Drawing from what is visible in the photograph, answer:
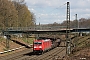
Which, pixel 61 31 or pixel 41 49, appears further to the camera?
pixel 61 31

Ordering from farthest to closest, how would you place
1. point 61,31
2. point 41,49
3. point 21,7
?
point 21,7 → point 61,31 → point 41,49

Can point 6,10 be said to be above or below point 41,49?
above

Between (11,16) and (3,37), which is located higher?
(11,16)

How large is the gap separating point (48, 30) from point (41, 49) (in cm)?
2812

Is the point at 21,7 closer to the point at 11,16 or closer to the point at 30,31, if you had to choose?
the point at 11,16

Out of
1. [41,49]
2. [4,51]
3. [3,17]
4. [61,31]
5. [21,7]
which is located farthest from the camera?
[21,7]

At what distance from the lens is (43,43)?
58781 millimetres

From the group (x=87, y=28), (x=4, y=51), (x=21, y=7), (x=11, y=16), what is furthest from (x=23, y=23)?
(x=4, y=51)

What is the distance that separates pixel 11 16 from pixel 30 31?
12.9 m

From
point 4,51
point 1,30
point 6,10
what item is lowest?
point 4,51

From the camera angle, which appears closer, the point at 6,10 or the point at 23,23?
the point at 6,10

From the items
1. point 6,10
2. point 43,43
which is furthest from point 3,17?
point 43,43

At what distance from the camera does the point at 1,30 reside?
84.6 meters

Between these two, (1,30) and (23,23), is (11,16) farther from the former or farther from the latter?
(23,23)
